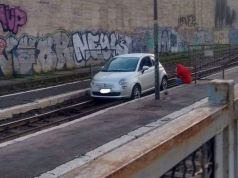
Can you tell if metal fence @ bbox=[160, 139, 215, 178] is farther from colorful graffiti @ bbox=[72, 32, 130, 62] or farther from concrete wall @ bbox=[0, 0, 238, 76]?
colorful graffiti @ bbox=[72, 32, 130, 62]

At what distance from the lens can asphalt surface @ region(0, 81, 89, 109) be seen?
1628 centimetres

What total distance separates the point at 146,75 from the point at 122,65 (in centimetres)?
97

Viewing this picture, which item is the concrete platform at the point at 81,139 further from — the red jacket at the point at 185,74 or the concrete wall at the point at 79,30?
the concrete wall at the point at 79,30

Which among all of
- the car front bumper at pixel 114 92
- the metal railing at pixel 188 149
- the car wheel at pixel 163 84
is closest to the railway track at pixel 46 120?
the car front bumper at pixel 114 92

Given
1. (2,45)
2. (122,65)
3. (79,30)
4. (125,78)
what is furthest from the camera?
(79,30)

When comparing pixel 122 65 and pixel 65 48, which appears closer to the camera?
pixel 122 65

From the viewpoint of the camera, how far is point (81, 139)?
10.4m

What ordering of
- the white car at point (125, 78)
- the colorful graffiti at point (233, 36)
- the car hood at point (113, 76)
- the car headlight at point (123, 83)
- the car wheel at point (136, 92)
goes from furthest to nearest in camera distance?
the colorful graffiti at point (233, 36)
the car wheel at point (136, 92)
the car hood at point (113, 76)
the white car at point (125, 78)
the car headlight at point (123, 83)

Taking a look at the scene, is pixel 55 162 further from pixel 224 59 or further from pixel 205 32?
pixel 205 32

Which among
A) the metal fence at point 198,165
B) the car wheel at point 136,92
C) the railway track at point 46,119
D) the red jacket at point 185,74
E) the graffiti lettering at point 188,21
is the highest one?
the graffiti lettering at point 188,21

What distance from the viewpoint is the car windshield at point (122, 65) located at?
1817 cm

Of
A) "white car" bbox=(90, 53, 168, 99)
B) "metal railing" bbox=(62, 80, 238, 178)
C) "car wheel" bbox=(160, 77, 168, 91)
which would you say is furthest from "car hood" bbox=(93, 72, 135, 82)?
"metal railing" bbox=(62, 80, 238, 178)

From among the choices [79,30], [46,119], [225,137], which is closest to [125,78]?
[46,119]

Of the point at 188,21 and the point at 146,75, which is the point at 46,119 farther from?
the point at 188,21
